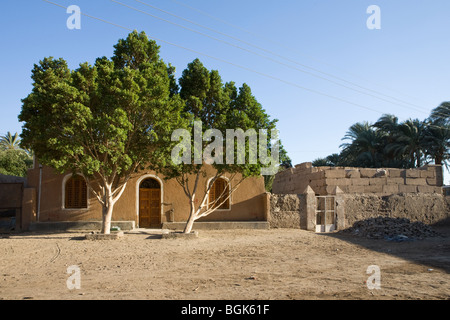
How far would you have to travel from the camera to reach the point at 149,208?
17.8 meters

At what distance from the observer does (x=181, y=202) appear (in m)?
17.8

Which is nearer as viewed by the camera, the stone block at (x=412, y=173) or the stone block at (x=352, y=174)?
the stone block at (x=352, y=174)

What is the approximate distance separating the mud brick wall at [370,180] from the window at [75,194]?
38.3 feet

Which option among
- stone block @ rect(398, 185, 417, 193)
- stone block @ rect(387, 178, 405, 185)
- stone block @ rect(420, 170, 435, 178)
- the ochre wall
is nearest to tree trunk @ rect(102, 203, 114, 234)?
the ochre wall

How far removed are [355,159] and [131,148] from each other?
2446cm

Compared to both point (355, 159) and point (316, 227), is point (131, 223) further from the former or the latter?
point (355, 159)

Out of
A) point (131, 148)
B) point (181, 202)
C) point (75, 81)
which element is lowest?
point (181, 202)

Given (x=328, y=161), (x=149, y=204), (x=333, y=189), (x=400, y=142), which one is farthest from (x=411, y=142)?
(x=149, y=204)

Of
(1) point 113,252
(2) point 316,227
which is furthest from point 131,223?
(2) point 316,227

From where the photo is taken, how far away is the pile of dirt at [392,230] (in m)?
14.2

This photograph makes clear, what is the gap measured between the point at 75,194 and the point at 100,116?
16.7ft

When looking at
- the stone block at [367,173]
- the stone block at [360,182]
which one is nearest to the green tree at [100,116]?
the stone block at [360,182]

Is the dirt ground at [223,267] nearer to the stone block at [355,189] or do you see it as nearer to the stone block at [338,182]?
the stone block at [338,182]

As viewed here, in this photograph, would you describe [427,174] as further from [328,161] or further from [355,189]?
[328,161]
